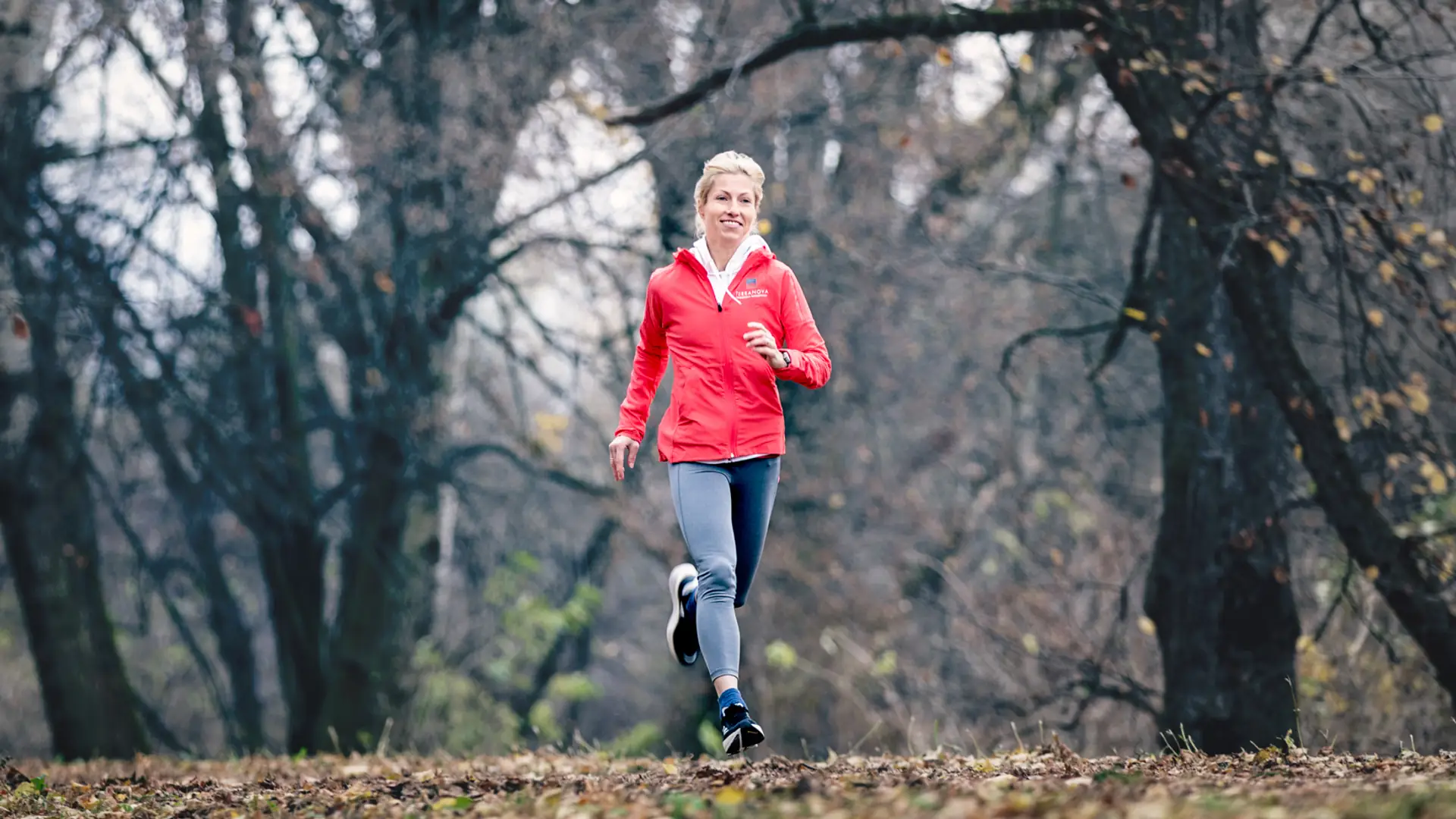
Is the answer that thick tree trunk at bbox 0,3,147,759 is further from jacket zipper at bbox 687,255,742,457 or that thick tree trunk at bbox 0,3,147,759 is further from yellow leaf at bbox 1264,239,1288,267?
yellow leaf at bbox 1264,239,1288,267

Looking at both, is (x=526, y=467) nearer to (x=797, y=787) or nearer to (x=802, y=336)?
(x=802, y=336)

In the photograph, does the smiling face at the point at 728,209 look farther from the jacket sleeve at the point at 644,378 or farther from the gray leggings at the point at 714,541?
the gray leggings at the point at 714,541

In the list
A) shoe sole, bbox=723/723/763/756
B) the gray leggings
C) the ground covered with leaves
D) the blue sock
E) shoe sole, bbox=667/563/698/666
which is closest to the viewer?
the ground covered with leaves

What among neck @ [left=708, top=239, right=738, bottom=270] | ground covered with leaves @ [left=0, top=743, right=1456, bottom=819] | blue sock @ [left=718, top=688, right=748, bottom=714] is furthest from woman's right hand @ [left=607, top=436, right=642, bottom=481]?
ground covered with leaves @ [left=0, top=743, right=1456, bottom=819]

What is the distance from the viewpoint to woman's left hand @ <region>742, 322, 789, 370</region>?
478cm

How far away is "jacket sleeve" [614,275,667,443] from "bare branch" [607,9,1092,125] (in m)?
3.42

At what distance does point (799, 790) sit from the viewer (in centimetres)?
418

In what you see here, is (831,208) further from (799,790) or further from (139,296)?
(799,790)

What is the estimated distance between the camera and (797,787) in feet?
13.9

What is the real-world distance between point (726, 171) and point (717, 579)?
1.39 m

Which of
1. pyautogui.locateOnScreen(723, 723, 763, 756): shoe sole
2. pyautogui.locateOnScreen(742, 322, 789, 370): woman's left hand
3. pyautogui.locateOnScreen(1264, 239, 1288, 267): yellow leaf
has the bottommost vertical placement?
pyautogui.locateOnScreen(723, 723, 763, 756): shoe sole

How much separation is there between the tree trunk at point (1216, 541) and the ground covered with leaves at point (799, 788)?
2.17 metres

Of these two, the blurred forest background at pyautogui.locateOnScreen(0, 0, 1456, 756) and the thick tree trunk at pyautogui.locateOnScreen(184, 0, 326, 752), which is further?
the thick tree trunk at pyautogui.locateOnScreen(184, 0, 326, 752)

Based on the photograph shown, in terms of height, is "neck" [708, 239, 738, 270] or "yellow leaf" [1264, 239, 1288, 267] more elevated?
"yellow leaf" [1264, 239, 1288, 267]
